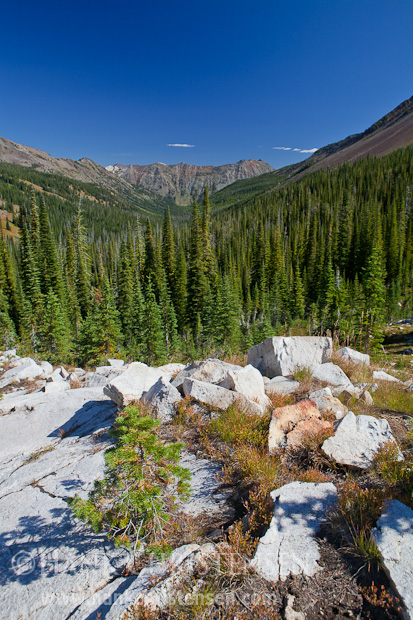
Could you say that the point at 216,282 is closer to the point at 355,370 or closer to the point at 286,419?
the point at 355,370

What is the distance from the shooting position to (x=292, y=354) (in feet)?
25.0

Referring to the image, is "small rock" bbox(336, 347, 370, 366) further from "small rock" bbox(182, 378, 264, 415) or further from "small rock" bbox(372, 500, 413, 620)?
"small rock" bbox(372, 500, 413, 620)

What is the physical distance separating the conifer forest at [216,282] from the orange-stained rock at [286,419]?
6.37m

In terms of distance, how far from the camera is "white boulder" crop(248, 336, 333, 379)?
748 cm

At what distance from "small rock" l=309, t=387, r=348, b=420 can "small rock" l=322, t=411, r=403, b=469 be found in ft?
1.96

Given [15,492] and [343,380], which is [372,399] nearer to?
[343,380]

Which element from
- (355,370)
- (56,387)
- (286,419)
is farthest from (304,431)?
(56,387)

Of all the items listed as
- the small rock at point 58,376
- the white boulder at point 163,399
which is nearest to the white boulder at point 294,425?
the white boulder at point 163,399

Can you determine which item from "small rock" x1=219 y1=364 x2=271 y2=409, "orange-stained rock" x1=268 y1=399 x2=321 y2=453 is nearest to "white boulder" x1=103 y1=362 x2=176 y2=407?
"small rock" x1=219 y1=364 x2=271 y2=409

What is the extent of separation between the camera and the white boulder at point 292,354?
748 cm

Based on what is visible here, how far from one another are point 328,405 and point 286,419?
3.48 feet

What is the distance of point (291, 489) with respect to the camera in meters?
3.34

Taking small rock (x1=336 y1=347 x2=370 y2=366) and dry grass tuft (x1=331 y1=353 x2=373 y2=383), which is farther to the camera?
small rock (x1=336 y1=347 x2=370 y2=366)

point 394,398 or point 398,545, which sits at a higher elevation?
point 398,545
